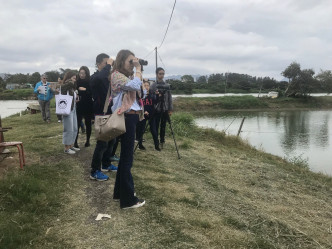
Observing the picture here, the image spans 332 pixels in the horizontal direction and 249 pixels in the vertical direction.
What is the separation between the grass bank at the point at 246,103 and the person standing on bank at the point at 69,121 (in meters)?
24.7

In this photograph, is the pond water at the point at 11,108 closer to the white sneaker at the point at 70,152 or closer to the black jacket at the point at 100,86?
the white sneaker at the point at 70,152

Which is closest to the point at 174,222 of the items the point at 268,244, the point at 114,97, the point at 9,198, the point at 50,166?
the point at 268,244

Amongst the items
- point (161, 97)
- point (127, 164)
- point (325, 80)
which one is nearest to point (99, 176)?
point (127, 164)

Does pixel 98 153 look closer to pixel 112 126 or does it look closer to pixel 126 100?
pixel 112 126

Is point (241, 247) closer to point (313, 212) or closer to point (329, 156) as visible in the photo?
point (313, 212)

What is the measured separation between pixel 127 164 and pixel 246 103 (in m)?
34.3

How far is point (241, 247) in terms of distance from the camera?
8.70 feet

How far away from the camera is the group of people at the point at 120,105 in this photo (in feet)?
9.44

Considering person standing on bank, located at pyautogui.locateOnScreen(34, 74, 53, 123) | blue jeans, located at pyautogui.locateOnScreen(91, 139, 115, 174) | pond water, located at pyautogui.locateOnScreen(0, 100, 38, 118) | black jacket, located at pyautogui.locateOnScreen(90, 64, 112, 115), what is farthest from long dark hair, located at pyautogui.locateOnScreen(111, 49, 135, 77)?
pond water, located at pyautogui.locateOnScreen(0, 100, 38, 118)

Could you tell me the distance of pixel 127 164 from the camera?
2947 millimetres

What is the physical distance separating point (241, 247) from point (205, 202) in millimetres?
1037

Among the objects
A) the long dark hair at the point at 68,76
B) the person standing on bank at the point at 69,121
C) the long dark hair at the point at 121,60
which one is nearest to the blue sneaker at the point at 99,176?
the person standing on bank at the point at 69,121

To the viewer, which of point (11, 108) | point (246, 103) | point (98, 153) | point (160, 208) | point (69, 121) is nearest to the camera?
point (160, 208)

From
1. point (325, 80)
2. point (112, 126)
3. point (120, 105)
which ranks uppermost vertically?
point (325, 80)
